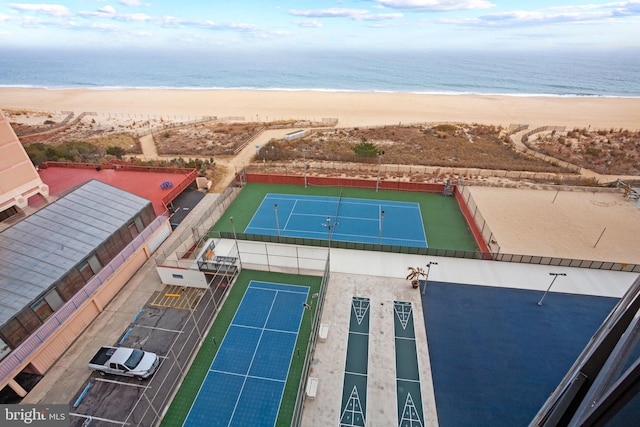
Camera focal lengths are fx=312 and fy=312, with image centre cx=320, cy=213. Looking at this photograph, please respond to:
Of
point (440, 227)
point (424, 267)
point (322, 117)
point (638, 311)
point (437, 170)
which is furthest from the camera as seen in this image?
point (322, 117)

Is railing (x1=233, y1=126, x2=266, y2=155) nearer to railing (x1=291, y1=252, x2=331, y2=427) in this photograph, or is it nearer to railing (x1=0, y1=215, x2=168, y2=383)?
railing (x1=0, y1=215, x2=168, y2=383)

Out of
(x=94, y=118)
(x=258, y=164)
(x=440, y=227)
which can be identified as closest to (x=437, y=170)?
(x=440, y=227)

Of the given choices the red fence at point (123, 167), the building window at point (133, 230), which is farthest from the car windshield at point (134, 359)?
the red fence at point (123, 167)

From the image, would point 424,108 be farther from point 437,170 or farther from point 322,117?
point 437,170

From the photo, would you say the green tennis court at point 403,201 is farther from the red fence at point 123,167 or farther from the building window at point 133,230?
the red fence at point 123,167

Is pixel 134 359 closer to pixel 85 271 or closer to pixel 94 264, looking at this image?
pixel 85 271
